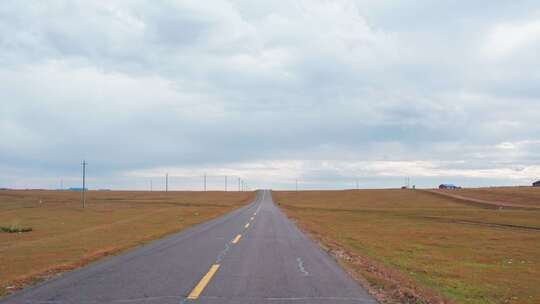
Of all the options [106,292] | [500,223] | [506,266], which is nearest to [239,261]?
[106,292]

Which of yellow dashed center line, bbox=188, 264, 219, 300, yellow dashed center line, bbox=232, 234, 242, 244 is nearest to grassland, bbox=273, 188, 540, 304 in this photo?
yellow dashed center line, bbox=188, 264, 219, 300

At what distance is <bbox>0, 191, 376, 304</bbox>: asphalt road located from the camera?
897cm

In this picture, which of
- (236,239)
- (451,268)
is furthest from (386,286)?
(236,239)

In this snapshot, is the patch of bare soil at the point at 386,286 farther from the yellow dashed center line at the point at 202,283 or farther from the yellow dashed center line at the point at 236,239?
the yellow dashed center line at the point at 236,239

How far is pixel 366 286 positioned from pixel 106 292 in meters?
5.55

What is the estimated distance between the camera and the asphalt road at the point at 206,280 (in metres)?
8.97

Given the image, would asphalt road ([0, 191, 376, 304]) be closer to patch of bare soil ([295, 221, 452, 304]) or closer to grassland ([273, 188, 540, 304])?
patch of bare soil ([295, 221, 452, 304])

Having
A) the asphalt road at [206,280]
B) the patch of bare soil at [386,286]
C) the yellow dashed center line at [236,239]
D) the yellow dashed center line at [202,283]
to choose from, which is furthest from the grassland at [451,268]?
the yellow dashed center line at [236,239]

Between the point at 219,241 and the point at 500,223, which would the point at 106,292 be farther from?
the point at 500,223

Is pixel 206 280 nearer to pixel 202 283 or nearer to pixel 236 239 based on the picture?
pixel 202 283

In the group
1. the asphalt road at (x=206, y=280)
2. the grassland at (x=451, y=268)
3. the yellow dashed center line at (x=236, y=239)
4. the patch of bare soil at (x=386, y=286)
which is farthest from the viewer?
the yellow dashed center line at (x=236, y=239)

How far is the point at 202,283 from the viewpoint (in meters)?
10.3

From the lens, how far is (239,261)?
46.1 feet

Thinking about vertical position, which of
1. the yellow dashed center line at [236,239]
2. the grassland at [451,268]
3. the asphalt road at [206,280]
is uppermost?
the asphalt road at [206,280]
